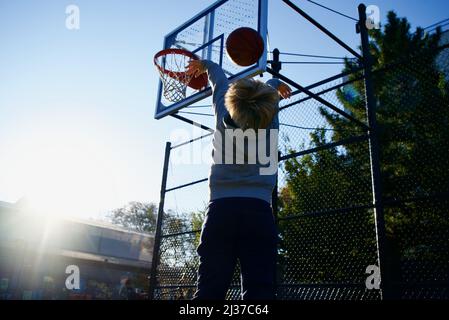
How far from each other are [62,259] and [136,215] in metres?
17.3

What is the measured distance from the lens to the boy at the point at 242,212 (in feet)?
5.24

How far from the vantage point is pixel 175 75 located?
16.6 ft

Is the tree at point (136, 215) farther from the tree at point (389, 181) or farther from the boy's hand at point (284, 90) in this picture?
the boy's hand at point (284, 90)

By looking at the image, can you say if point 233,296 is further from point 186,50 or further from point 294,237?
point 186,50

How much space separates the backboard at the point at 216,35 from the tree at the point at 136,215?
3253 centimetres

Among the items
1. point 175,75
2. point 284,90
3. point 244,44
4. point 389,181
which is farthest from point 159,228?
point 389,181

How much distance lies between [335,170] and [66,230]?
19028mm

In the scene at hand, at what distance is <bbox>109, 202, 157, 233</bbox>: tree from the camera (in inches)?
1447

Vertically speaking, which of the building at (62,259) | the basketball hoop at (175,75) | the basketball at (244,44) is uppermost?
the basketball hoop at (175,75)

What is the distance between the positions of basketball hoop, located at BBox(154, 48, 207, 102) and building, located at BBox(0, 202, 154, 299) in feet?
44.9

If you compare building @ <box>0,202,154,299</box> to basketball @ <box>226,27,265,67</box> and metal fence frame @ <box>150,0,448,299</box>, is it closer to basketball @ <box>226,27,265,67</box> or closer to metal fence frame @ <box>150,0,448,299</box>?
metal fence frame @ <box>150,0,448,299</box>

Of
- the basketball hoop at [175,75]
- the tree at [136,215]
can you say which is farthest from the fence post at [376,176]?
the tree at [136,215]

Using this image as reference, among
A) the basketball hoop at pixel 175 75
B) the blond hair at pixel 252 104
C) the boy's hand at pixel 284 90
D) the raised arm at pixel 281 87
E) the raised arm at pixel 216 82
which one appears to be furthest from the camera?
the basketball hoop at pixel 175 75
